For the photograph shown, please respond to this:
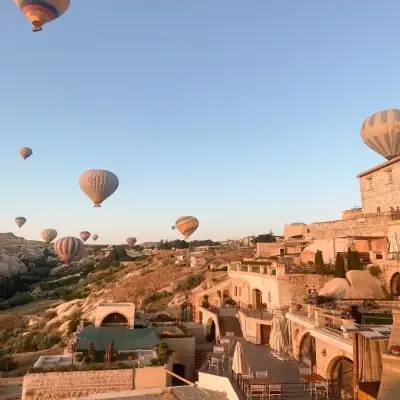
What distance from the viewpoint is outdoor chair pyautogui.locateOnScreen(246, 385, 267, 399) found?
12789 millimetres

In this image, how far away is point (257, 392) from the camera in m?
12.9

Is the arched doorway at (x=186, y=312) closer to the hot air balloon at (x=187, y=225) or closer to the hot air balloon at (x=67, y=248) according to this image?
the hot air balloon at (x=67, y=248)

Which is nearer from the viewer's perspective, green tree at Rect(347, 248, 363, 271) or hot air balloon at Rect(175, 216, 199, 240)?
green tree at Rect(347, 248, 363, 271)

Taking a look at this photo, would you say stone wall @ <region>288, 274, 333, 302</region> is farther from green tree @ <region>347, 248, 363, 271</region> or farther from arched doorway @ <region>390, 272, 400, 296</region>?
arched doorway @ <region>390, 272, 400, 296</region>

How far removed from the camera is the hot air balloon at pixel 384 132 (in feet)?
103

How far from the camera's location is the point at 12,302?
76.4 meters

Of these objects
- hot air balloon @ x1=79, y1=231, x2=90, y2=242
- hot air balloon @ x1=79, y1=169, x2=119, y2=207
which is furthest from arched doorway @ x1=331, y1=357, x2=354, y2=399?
hot air balloon @ x1=79, y1=231, x2=90, y2=242

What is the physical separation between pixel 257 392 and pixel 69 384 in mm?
8394

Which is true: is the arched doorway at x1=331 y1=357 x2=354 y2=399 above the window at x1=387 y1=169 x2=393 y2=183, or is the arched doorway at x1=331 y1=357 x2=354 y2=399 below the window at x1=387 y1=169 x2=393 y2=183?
below

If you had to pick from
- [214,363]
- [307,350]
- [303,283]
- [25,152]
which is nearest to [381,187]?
[303,283]

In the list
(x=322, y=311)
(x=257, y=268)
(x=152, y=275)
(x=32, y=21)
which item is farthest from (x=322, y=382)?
(x=152, y=275)

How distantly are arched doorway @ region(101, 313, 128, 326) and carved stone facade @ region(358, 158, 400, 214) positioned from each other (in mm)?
22196

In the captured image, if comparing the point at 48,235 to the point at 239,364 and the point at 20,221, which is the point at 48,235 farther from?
the point at 239,364

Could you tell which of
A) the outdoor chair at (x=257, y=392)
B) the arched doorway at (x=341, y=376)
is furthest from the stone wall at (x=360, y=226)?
the outdoor chair at (x=257, y=392)
